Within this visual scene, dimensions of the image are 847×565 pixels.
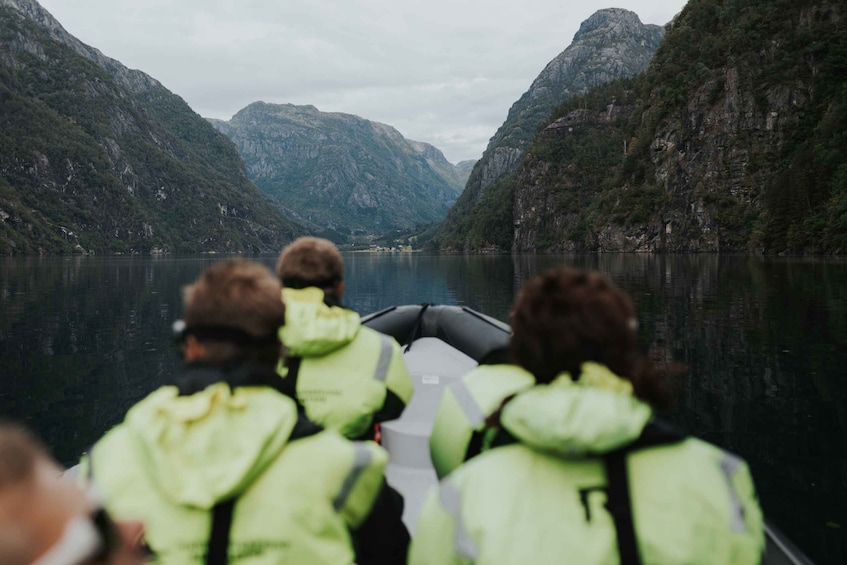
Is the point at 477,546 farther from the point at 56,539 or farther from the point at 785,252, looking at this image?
the point at 785,252

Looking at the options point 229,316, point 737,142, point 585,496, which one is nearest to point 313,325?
point 229,316

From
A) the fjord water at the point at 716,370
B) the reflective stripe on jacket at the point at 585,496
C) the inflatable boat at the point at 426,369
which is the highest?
the reflective stripe on jacket at the point at 585,496

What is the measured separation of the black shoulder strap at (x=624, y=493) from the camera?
168 cm

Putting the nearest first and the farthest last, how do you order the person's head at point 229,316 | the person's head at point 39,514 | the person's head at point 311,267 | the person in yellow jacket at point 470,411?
the person's head at point 39,514 < the person's head at point 229,316 < the person in yellow jacket at point 470,411 < the person's head at point 311,267

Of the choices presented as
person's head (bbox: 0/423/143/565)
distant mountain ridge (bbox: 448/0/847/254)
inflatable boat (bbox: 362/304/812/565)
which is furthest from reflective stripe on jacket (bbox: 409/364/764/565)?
distant mountain ridge (bbox: 448/0/847/254)

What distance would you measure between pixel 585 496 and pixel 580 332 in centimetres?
52

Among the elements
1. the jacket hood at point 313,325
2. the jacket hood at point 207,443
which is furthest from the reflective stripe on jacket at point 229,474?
the jacket hood at point 313,325

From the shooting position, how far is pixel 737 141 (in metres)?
78.0

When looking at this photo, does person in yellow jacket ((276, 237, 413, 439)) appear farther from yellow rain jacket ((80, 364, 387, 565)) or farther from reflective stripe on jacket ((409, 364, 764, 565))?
reflective stripe on jacket ((409, 364, 764, 565))

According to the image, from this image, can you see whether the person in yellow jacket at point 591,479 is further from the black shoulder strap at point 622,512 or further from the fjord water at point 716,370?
the fjord water at point 716,370

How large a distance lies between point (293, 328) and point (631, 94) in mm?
149849

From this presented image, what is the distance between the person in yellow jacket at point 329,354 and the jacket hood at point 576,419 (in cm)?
209

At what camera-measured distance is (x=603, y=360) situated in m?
1.86

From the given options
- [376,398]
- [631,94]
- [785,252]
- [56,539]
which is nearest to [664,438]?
[56,539]
